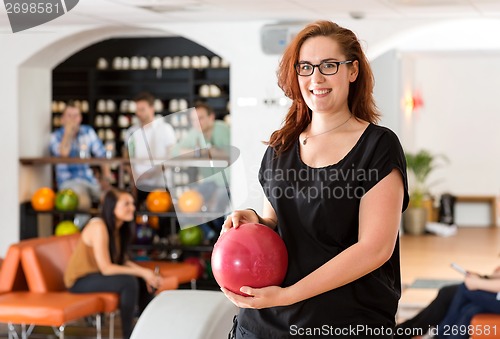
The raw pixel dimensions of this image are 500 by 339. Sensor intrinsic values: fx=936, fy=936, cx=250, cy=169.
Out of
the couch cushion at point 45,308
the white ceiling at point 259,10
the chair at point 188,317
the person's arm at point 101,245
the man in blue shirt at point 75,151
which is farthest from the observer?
the man in blue shirt at point 75,151

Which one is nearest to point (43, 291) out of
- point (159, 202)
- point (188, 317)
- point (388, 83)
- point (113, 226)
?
point (113, 226)

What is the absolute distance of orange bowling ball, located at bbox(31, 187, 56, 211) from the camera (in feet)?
26.3

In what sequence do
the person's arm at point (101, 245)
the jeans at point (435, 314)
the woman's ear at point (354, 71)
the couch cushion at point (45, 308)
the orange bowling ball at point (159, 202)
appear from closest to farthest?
the woman's ear at point (354, 71)
the couch cushion at point (45, 308)
the jeans at point (435, 314)
the person's arm at point (101, 245)
the orange bowling ball at point (159, 202)

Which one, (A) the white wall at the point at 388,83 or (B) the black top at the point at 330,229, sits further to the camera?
(A) the white wall at the point at 388,83

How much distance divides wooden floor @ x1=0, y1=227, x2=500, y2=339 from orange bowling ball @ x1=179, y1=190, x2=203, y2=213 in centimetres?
111

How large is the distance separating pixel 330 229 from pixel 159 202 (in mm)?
5946

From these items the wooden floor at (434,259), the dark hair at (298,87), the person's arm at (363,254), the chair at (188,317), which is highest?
the dark hair at (298,87)

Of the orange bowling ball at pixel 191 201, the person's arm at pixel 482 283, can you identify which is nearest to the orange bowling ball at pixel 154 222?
the orange bowling ball at pixel 191 201

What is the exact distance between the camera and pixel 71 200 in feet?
26.2

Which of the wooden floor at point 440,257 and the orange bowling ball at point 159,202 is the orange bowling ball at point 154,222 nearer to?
the orange bowling ball at point 159,202

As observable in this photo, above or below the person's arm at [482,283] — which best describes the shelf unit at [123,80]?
above

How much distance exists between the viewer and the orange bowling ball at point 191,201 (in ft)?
24.2

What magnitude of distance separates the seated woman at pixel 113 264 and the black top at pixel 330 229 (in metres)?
4.13

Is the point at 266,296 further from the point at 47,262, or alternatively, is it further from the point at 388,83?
the point at 388,83
